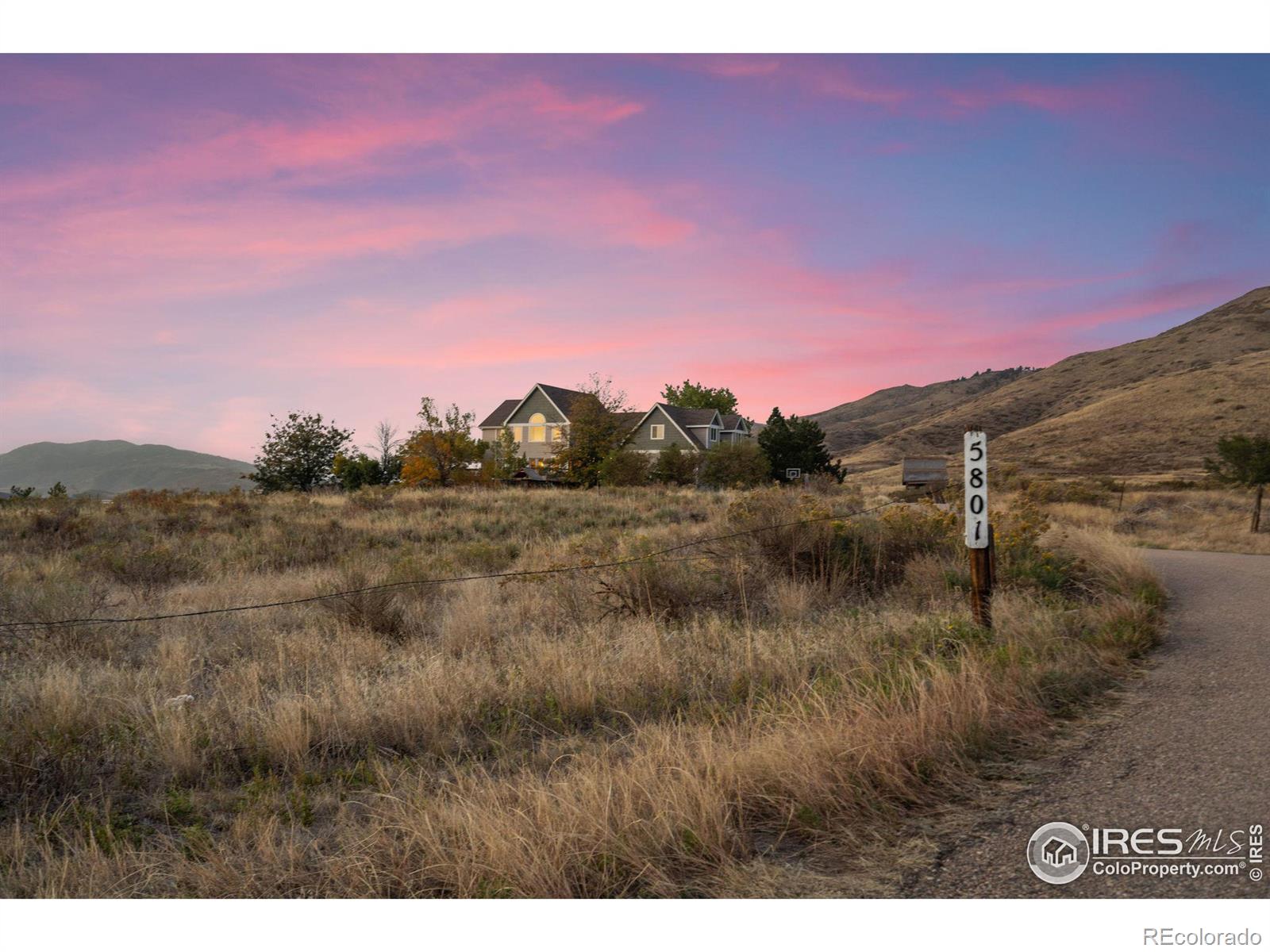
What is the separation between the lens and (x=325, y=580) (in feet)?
38.8

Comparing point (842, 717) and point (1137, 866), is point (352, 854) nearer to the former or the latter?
point (842, 717)

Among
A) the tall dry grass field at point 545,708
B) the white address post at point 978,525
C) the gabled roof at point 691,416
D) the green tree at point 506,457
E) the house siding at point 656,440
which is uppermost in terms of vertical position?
the gabled roof at point 691,416

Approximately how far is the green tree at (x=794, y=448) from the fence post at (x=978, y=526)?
46075 mm

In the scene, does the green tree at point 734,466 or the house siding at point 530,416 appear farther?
the house siding at point 530,416

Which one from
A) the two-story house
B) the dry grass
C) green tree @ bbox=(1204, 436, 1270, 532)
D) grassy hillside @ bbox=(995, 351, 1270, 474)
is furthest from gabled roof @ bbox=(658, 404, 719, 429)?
green tree @ bbox=(1204, 436, 1270, 532)

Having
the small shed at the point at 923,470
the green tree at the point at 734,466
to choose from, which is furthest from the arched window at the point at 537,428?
the small shed at the point at 923,470

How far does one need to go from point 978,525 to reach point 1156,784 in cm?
291

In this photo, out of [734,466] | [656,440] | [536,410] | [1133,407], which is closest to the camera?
[734,466]

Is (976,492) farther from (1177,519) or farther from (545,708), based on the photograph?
(1177,519)

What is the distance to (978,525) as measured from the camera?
6.50m

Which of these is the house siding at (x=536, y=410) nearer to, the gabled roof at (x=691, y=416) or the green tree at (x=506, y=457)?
the green tree at (x=506, y=457)

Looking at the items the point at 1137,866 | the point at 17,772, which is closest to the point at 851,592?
the point at 1137,866

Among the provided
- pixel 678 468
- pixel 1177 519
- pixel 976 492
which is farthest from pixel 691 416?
pixel 976 492

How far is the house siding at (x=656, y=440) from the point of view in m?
62.9
